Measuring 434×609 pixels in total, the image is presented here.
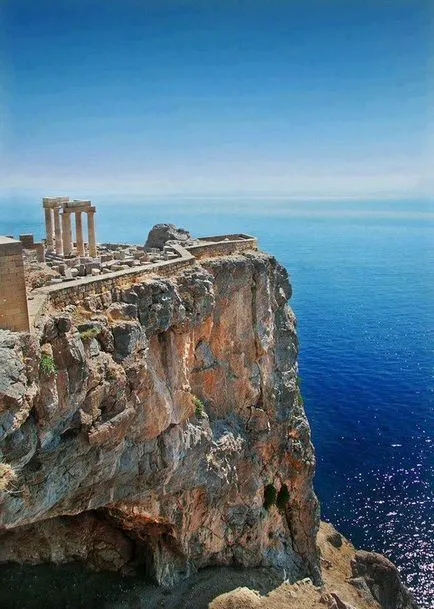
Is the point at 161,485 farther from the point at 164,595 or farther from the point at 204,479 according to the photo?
the point at 164,595

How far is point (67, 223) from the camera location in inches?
1563

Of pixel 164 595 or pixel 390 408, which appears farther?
pixel 390 408

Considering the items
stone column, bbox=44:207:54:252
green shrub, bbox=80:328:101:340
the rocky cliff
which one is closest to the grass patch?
the rocky cliff

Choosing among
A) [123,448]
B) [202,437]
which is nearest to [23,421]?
[123,448]

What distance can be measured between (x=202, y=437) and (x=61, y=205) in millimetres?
19666

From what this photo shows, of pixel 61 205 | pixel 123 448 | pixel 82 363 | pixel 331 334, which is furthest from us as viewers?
pixel 331 334

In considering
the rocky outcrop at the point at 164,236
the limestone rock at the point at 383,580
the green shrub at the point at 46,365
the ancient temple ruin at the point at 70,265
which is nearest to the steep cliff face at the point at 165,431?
the green shrub at the point at 46,365

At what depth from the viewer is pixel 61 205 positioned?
131ft

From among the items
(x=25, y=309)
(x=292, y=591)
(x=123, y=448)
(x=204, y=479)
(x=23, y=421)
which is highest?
(x=25, y=309)

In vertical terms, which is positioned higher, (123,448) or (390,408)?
(123,448)

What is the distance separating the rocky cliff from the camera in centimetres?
2169

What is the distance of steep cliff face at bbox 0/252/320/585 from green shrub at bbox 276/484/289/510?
0.40 feet

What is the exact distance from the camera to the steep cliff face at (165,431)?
21.7 metres

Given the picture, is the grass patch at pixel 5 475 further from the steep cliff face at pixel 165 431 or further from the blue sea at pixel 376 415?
the blue sea at pixel 376 415
